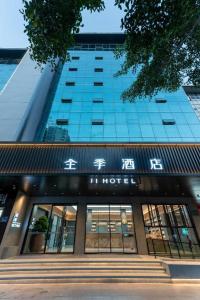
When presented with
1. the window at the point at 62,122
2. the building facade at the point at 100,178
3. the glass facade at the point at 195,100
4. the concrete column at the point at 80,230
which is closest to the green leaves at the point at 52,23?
the building facade at the point at 100,178

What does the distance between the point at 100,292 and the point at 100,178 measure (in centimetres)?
427

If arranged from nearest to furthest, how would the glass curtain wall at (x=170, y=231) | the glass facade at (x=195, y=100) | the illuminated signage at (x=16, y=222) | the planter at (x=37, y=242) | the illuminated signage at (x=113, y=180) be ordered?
1. the illuminated signage at (x=113, y=180)
2. the illuminated signage at (x=16, y=222)
3. the glass curtain wall at (x=170, y=231)
4. the planter at (x=37, y=242)
5. the glass facade at (x=195, y=100)

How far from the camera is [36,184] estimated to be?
8.87m

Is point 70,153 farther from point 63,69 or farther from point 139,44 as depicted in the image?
point 63,69

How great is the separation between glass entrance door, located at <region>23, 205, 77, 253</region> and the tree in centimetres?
859

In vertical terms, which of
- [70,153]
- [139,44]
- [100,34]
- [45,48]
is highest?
[100,34]

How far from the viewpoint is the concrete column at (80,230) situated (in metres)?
9.41

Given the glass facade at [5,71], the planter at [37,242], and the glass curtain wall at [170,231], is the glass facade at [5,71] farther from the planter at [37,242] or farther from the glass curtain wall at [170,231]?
the glass curtain wall at [170,231]

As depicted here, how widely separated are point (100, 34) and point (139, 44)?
77.3ft

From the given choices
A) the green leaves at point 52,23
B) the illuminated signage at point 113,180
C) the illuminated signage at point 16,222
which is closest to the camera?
the green leaves at point 52,23

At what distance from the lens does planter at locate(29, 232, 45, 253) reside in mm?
9667

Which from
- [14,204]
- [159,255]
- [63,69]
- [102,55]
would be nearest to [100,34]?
[102,55]

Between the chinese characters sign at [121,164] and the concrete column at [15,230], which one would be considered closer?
the chinese characters sign at [121,164]

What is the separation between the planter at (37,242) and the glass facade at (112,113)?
7.03 metres
